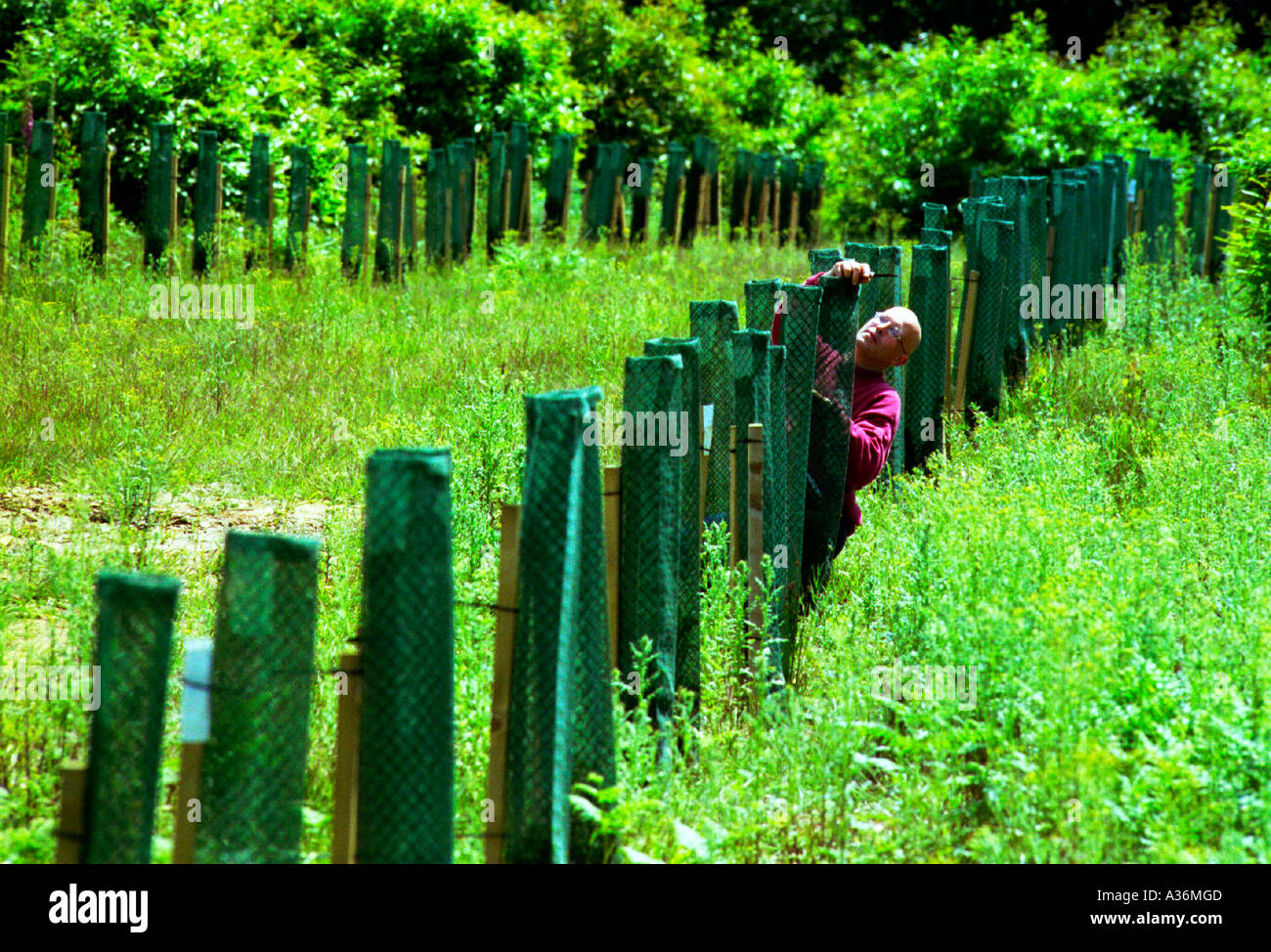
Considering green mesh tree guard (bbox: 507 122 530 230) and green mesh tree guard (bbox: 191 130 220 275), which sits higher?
green mesh tree guard (bbox: 507 122 530 230)

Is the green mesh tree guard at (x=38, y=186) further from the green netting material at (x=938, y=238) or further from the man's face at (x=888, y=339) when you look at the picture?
the man's face at (x=888, y=339)

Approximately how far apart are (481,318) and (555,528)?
20.7 feet

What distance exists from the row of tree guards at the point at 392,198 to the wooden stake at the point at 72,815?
683cm

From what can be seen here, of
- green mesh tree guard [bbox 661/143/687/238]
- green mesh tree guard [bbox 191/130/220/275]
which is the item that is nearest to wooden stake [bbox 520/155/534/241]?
green mesh tree guard [bbox 661/143/687/238]

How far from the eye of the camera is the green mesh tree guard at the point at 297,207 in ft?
32.0

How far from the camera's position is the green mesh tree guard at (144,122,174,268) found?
934cm

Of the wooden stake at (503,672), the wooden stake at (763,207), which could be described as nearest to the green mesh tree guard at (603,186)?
the wooden stake at (763,207)

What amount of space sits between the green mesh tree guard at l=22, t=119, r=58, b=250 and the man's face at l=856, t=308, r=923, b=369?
6.51m

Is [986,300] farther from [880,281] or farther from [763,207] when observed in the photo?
[763,207]

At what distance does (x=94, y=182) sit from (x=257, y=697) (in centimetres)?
812

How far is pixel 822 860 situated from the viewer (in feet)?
11.1

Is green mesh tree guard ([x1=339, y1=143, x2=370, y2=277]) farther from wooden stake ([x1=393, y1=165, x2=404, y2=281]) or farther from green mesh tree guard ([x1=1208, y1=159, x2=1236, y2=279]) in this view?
green mesh tree guard ([x1=1208, y1=159, x2=1236, y2=279])

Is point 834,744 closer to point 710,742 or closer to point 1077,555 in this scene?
point 710,742

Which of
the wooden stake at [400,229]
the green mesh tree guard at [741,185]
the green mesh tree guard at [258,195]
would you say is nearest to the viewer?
the green mesh tree guard at [258,195]
